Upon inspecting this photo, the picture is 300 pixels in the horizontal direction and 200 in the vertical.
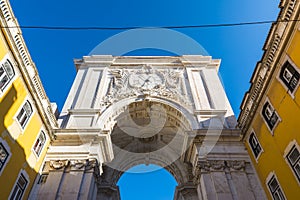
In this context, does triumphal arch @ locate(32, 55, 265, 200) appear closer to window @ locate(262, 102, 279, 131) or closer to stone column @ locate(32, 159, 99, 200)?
stone column @ locate(32, 159, 99, 200)

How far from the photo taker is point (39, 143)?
1516 cm

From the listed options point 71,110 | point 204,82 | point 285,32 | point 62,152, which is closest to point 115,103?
point 71,110

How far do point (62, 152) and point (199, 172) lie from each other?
9.37 meters

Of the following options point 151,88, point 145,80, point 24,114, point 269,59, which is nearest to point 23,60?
point 24,114

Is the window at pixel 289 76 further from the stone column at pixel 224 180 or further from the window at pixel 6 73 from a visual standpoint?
the window at pixel 6 73

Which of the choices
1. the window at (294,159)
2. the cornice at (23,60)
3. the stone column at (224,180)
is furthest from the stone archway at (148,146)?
the window at (294,159)

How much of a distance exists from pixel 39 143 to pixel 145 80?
1171 centimetres

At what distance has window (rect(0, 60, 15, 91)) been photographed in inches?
440

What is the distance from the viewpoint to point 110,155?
18.2 meters

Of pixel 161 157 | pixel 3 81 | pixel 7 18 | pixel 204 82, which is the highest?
pixel 204 82

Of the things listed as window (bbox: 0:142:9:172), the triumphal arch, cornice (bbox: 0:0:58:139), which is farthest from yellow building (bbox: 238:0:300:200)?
window (bbox: 0:142:9:172)

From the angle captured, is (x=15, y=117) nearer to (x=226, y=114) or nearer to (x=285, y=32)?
(x=285, y=32)

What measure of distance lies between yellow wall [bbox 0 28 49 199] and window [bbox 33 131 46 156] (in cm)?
77

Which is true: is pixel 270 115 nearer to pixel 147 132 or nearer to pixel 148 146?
pixel 147 132
